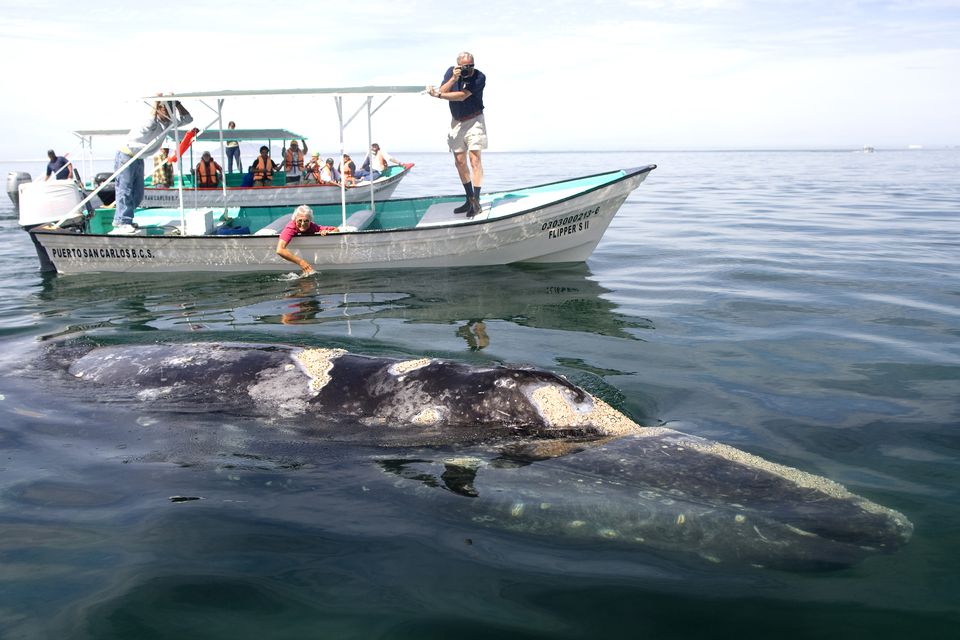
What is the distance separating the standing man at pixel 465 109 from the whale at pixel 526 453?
7468mm

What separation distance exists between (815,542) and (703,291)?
25.3ft

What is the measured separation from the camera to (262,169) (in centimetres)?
2511

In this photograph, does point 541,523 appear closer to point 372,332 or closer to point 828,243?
point 372,332

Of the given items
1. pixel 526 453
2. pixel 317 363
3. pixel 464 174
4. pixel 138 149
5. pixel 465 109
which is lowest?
pixel 526 453

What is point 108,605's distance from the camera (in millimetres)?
3496

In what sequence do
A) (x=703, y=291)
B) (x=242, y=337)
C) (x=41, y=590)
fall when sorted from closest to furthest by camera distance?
1. (x=41, y=590)
2. (x=242, y=337)
3. (x=703, y=291)

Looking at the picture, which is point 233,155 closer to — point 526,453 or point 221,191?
point 221,191

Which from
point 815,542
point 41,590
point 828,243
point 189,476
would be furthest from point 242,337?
point 828,243

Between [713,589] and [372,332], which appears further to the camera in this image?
[372,332]

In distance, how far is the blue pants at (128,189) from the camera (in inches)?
562

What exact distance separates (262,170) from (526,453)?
22402 millimetres

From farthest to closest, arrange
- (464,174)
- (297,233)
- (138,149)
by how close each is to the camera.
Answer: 1. (138,149)
2. (464,174)
3. (297,233)

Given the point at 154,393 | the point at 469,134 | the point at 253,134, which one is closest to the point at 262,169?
the point at 253,134

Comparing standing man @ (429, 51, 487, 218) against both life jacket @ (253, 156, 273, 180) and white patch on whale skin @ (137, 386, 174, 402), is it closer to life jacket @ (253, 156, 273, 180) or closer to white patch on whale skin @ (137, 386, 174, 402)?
white patch on whale skin @ (137, 386, 174, 402)
